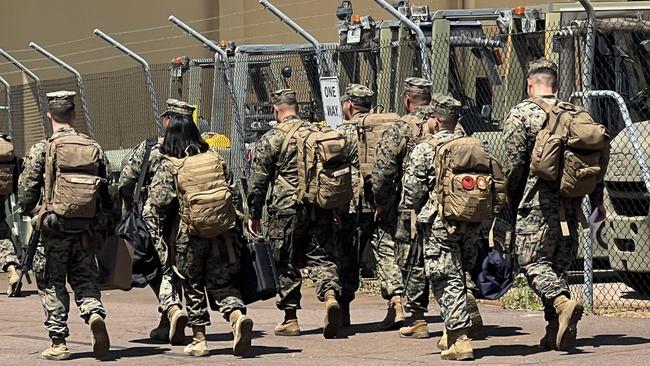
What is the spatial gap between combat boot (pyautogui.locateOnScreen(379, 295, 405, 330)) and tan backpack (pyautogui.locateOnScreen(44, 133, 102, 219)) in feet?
8.89

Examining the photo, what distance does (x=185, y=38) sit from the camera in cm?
2886

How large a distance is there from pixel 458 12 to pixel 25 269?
6.46 m

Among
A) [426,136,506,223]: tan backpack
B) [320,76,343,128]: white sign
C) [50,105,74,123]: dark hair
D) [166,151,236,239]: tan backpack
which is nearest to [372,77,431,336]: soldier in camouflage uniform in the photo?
[426,136,506,223]: tan backpack

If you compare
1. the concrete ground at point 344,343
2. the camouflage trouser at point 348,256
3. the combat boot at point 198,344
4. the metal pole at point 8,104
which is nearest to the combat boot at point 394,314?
the concrete ground at point 344,343

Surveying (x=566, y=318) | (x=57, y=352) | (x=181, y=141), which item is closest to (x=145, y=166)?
(x=181, y=141)

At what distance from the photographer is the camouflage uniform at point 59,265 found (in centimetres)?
1047

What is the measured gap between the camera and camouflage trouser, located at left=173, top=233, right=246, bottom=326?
10453 mm

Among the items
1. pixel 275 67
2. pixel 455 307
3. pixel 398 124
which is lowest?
pixel 455 307

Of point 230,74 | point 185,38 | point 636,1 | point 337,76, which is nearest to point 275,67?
point 230,74

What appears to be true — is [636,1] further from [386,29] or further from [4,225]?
[4,225]

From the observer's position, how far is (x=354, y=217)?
12.1m

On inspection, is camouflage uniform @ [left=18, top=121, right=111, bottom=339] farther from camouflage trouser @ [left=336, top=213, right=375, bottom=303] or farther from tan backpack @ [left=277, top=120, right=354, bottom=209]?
camouflage trouser @ [left=336, top=213, right=375, bottom=303]

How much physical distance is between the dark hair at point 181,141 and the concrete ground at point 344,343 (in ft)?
4.70

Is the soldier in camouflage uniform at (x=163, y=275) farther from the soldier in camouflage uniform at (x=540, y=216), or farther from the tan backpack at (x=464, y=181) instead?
the soldier in camouflage uniform at (x=540, y=216)
